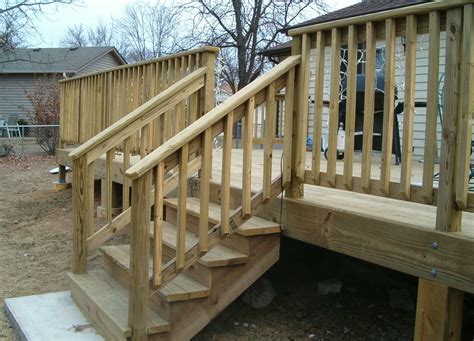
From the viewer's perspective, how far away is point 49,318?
3557mm

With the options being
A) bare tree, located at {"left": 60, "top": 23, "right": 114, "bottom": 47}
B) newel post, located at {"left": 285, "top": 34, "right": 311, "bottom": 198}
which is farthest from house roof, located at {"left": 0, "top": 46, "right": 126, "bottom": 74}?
newel post, located at {"left": 285, "top": 34, "right": 311, "bottom": 198}

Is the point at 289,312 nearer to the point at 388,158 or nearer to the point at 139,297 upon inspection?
the point at 139,297

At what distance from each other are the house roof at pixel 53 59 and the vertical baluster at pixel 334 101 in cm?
2621

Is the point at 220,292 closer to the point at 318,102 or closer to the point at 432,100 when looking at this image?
the point at 318,102

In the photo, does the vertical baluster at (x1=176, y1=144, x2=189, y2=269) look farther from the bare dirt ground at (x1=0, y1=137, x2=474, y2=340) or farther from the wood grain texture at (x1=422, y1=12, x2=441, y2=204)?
the wood grain texture at (x1=422, y1=12, x2=441, y2=204)

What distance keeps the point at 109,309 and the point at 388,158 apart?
1941 millimetres

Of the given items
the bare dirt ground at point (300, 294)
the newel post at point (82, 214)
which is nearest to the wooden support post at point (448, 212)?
the bare dirt ground at point (300, 294)

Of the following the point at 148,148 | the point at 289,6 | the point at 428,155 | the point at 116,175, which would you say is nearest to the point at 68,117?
the point at 116,175

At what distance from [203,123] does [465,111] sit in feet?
4.36

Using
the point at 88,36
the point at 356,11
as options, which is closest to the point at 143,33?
the point at 88,36

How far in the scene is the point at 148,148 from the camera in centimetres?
483

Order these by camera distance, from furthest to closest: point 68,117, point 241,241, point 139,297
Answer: point 68,117 < point 241,241 < point 139,297

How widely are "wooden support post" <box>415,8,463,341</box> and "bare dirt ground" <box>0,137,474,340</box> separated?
3.20 feet

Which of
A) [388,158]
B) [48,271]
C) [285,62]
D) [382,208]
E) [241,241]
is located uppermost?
[285,62]
